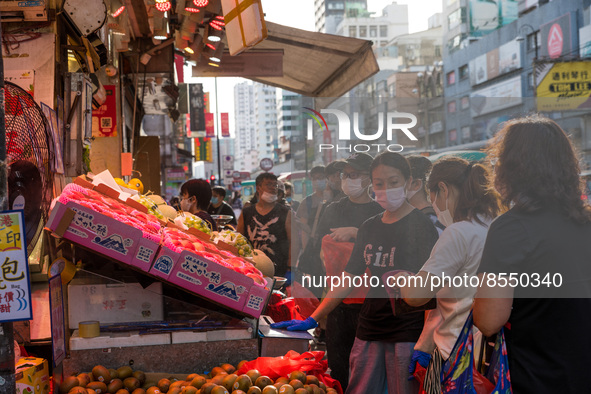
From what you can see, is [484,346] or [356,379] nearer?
[484,346]

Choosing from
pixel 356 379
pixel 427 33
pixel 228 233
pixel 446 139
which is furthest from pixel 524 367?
pixel 427 33

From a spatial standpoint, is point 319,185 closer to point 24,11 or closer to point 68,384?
point 68,384

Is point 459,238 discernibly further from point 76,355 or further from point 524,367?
point 76,355

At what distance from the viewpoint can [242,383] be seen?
143 inches

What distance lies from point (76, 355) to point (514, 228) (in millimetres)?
2871

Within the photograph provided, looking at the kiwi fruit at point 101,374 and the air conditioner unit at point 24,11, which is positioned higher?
the air conditioner unit at point 24,11

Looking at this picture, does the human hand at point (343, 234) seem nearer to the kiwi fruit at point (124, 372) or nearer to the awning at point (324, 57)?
the kiwi fruit at point (124, 372)

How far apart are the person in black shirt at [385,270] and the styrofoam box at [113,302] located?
112 cm

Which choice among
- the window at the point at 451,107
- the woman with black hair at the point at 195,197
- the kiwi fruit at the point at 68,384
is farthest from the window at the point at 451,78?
the kiwi fruit at the point at 68,384

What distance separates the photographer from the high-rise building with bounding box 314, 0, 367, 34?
126 metres

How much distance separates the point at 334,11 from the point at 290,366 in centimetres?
15249

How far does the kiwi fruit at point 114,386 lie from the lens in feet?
12.2

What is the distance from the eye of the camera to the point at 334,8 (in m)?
149

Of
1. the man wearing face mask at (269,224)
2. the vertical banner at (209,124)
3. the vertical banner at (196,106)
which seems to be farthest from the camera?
the vertical banner at (209,124)
